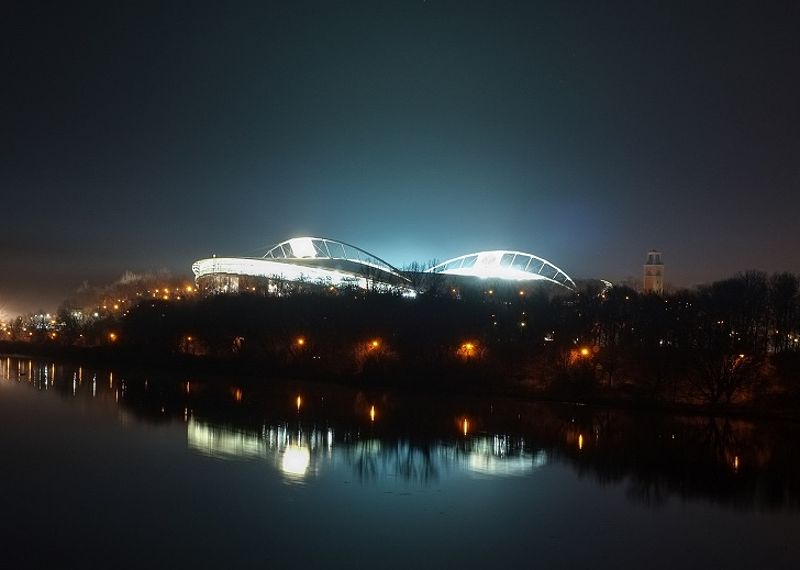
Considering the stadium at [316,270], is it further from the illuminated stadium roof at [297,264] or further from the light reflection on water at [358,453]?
the light reflection on water at [358,453]

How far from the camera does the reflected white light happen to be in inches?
645

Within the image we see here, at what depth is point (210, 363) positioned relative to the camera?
46.9 meters

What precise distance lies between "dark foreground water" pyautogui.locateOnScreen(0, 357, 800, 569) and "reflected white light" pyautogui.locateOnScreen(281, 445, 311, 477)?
8 cm

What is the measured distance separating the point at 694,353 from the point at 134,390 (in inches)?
882

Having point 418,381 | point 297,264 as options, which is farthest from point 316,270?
point 418,381

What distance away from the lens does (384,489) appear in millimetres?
15211

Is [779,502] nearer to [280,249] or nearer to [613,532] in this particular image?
[613,532]

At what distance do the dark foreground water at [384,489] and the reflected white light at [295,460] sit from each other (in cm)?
8

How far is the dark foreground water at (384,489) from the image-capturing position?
37.4 ft

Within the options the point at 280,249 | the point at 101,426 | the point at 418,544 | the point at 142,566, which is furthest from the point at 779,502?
the point at 280,249

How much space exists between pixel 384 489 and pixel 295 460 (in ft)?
10.1

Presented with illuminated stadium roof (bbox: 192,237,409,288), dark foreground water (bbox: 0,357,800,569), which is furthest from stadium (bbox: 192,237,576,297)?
dark foreground water (bbox: 0,357,800,569)

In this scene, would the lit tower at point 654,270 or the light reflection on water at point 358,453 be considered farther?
the lit tower at point 654,270

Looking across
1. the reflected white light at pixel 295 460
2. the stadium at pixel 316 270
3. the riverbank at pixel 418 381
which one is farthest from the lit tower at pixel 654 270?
the reflected white light at pixel 295 460
